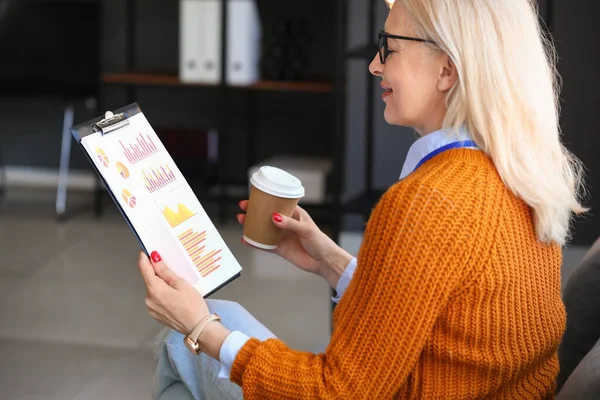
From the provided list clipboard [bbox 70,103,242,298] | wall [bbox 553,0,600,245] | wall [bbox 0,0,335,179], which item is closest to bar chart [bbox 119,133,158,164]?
clipboard [bbox 70,103,242,298]

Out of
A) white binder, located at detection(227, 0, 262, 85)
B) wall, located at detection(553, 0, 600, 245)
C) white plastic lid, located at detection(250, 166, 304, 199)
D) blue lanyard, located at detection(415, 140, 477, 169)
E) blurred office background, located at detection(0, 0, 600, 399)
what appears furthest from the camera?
white binder, located at detection(227, 0, 262, 85)

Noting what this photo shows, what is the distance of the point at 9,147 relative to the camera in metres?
5.41

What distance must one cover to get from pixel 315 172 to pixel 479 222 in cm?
331

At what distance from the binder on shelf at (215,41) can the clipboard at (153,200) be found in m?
3.08

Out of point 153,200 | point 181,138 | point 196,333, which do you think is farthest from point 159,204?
point 181,138

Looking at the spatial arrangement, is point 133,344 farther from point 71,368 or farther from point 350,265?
point 350,265

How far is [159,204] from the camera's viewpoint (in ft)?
4.82

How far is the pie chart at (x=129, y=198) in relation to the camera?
1424mm

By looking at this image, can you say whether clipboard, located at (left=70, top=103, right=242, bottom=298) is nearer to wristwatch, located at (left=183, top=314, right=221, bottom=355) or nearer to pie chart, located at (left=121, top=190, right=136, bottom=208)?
pie chart, located at (left=121, top=190, right=136, bottom=208)

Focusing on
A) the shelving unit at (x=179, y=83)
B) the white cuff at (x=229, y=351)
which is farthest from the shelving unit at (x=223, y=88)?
the white cuff at (x=229, y=351)

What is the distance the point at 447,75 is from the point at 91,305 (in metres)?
2.46

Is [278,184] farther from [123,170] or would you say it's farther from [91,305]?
[91,305]

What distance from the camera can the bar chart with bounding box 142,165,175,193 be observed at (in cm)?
147

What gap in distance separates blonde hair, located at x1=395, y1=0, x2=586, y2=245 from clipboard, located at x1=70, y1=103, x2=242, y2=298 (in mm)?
465
